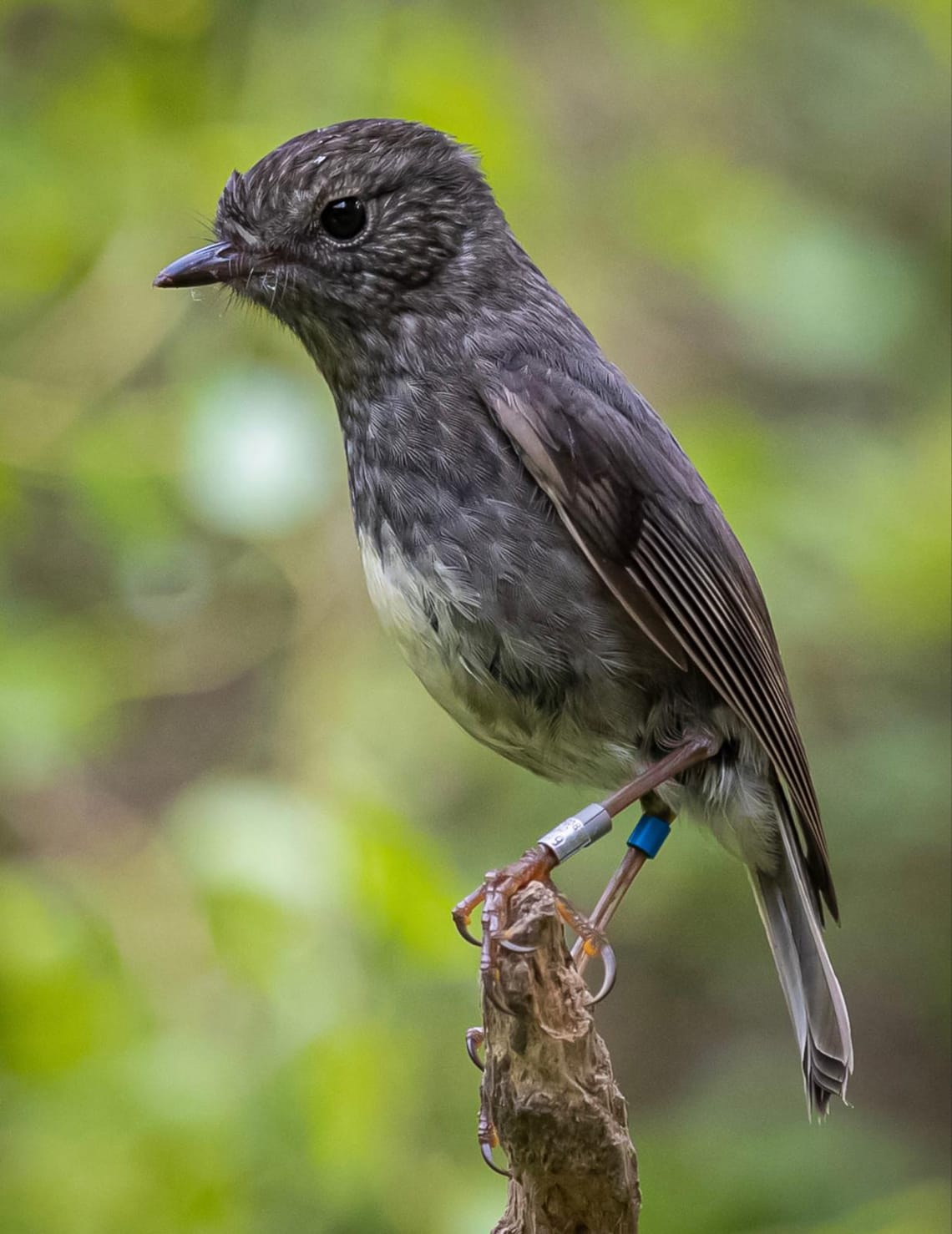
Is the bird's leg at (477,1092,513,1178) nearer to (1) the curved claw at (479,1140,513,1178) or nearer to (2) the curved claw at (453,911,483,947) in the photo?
(1) the curved claw at (479,1140,513,1178)

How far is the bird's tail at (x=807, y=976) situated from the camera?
10.1ft

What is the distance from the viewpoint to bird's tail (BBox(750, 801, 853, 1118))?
3070 mm

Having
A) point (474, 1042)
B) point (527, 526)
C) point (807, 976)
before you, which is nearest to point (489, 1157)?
point (474, 1042)

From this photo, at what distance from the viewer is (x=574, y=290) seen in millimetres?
4027

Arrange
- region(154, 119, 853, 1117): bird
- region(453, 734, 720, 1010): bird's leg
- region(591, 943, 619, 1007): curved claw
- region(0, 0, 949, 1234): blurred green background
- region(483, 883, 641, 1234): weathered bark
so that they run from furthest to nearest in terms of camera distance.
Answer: region(154, 119, 853, 1117): bird, region(0, 0, 949, 1234): blurred green background, region(591, 943, 619, 1007): curved claw, region(453, 734, 720, 1010): bird's leg, region(483, 883, 641, 1234): weathered bark

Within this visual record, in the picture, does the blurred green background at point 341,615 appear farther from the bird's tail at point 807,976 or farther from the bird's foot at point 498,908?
the bird's tail at point 807,976

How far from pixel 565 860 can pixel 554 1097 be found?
19.5 inches

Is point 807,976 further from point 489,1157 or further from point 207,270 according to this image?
point 207,270

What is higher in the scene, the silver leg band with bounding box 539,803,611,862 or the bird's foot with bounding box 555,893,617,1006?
the silver leg band with bounding box 539,803,611,862

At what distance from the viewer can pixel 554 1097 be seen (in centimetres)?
225

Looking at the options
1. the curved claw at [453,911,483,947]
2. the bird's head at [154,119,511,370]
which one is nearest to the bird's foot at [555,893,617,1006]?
the curved claw at [453,911,483,947]

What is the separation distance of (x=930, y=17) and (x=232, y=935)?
8.19 ft

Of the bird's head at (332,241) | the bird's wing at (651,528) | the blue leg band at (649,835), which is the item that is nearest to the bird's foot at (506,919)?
the blue leg band at (649,835)

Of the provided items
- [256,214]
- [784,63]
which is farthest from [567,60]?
[256,214]
